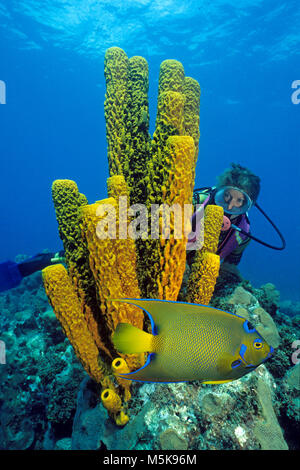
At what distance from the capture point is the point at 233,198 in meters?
3.36

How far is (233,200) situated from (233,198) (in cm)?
3

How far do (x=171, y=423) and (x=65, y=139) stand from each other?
86662 mm

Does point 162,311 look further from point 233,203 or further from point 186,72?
point 186,72

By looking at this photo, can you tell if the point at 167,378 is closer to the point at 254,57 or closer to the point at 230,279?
the point at 230,279

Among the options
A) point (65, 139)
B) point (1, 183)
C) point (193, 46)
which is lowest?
point (1, 183)

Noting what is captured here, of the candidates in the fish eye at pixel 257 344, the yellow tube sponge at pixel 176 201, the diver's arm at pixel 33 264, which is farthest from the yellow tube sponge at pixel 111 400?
the diver's arm at pixel 33 264

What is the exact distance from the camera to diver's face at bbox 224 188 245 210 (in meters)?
3.35

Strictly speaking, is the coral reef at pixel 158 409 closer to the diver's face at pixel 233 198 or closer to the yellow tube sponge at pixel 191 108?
the diver's face at pixel 233 198

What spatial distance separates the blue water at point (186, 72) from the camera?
76.3 ft

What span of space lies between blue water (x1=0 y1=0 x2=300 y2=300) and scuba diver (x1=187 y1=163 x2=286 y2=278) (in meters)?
16.0

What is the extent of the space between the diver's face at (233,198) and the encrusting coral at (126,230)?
1.03 m
